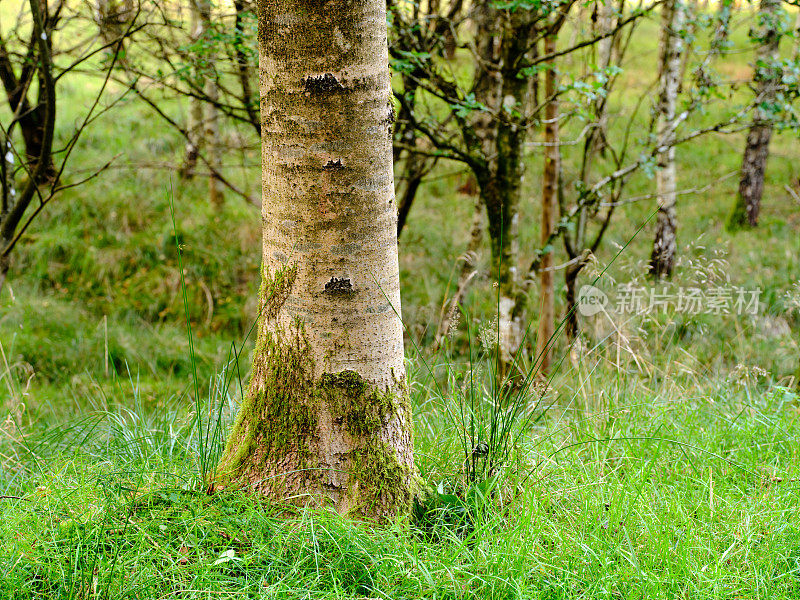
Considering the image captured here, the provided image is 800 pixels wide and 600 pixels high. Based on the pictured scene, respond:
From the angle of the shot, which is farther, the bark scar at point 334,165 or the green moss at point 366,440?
the green moss at point 366,440

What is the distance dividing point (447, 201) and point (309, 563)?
27.8 ft

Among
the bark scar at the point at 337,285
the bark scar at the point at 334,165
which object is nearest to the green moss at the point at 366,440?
the bark scar at the point at 337,285

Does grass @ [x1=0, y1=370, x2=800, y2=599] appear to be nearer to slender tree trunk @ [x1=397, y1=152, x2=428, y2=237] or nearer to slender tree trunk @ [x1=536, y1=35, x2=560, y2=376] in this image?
slender tree trunk @ [x1=536, y1=35, x2=560, y2=376]

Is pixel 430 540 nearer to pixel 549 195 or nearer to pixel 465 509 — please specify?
pixel 465 509

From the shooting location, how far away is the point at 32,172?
3.16 m

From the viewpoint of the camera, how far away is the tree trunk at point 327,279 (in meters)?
1.76

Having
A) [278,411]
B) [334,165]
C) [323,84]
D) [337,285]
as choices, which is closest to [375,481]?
[278,411]

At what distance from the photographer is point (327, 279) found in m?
1.84

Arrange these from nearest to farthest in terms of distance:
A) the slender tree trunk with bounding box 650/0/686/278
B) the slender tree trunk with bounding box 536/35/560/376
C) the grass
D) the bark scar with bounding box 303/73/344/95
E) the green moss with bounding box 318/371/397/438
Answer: the grass → the bark scar with bounding box 303/73/344/95 → the green moss with bounding box 318/371/397/438 → the slender tree trunk with bounding box 536/35/560/376 → the slender tree trunk with bounding box 650/0/686/278

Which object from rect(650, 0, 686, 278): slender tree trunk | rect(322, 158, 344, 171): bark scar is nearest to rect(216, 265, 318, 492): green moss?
rect(322, 158, 344, 171): bark scar

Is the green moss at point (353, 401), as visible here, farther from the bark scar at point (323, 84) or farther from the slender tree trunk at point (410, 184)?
the slender tree trunk at point (410, 184)

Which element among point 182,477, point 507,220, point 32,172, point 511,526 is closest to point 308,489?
point 182,477

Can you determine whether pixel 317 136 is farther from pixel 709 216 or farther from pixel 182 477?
pixel 709 216

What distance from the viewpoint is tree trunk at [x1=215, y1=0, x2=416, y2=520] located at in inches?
69.2
